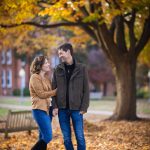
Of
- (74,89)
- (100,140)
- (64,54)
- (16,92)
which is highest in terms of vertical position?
(64,54)

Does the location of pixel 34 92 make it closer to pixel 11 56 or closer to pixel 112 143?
pixel 112 143

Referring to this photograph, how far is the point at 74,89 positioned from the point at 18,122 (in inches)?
246

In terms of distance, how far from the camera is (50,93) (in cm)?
812

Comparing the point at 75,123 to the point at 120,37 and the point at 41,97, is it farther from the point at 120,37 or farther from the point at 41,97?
the point at 120,37

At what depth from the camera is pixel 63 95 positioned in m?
8.12

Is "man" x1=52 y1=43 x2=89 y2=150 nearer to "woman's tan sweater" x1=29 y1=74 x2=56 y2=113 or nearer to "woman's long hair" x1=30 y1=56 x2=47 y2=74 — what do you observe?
"woman's tan sweater" x1=29 y1=74 x2=56 y2=113

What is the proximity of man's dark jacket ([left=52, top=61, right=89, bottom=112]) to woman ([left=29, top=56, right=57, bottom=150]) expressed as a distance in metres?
0.15

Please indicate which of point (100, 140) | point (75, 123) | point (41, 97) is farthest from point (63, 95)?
point (100, 140)

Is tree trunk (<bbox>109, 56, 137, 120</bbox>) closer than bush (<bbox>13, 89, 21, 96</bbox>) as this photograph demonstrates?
Yes

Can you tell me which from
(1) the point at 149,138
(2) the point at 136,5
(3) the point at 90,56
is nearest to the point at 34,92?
(1) the point at 149,138

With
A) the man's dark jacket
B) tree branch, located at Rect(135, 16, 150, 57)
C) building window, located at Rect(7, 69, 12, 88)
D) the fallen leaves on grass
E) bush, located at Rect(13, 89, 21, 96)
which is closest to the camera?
the man's dark jacket

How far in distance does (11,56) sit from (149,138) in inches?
2055

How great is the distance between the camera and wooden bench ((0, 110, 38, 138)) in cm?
1356

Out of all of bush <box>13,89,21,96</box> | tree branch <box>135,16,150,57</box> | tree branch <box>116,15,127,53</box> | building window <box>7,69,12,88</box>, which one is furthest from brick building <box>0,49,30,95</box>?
tree branch <box>135,16,150,57</box>
